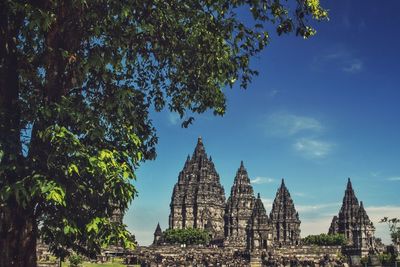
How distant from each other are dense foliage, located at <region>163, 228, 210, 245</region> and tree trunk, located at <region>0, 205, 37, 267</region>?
75168 mm

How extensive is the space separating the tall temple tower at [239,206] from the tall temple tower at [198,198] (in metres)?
3.85

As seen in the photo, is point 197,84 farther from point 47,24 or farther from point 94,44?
point 47,24

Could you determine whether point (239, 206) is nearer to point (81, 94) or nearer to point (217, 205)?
point (217, 205)

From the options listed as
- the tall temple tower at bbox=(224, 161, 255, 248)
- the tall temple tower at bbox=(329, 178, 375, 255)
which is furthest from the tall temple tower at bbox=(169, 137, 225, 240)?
the tall temple tower at bbox=(329, 178, 375, 255)

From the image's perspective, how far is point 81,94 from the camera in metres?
11.5

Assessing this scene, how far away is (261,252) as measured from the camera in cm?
5872

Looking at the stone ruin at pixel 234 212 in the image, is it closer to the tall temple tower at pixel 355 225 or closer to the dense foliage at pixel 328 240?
the tall temple tower at pixel 355 225

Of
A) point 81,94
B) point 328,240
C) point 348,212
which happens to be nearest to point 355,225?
point 348,212

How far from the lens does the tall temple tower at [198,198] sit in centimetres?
9231

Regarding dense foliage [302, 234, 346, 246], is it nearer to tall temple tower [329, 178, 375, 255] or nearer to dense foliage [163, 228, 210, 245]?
tall temple tower [329, 178, 375, 255]

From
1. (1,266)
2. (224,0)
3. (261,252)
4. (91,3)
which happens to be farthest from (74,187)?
(261,252)

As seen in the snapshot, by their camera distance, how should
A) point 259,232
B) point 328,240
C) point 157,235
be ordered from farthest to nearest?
1. point 157,235
2. point 328,240
3. point 259,232

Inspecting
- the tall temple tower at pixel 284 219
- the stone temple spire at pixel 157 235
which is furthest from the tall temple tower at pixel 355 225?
the stone temple spire at pixel 157 235

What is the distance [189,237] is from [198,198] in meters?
10.5
